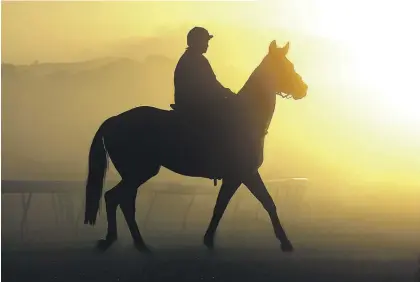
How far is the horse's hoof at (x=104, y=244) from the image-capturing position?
8.10 feet

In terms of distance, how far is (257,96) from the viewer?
252cm

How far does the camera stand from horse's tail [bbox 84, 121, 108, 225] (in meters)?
2.48

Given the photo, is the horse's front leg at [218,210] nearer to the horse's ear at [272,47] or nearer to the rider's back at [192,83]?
the rider's back at [192,83]

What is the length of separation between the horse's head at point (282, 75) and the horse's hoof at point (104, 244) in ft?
2.83

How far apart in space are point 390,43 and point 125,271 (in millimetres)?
1390

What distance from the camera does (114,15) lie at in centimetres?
254

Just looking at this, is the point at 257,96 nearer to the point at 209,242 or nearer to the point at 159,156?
the point at 159,156

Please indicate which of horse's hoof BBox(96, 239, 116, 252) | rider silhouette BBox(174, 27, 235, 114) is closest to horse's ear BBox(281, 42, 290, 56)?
rider silhouette BBox(174, 27, 235, 114)

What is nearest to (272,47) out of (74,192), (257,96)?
→ (257,96)

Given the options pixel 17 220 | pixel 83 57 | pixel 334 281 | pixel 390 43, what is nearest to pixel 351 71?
pixel 390 43

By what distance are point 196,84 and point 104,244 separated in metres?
0.72

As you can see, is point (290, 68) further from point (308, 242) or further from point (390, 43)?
point (308, 242)

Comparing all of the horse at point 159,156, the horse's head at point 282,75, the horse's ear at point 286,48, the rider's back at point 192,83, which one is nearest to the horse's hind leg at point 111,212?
the horse at point 159,156

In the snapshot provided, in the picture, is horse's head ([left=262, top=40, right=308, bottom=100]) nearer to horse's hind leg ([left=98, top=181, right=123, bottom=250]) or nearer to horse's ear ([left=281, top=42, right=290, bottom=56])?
horse's ear ([left=281, top=42, right=290, bottom=56])
